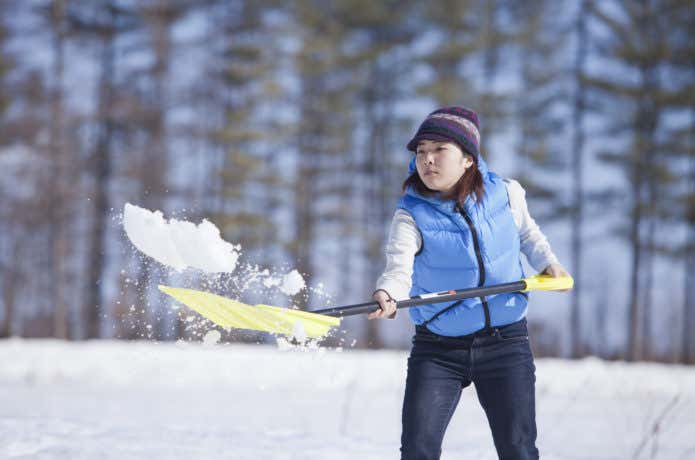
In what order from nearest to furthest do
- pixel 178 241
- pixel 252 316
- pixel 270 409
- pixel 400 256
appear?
pixel 400 256 → pixel 252 316 → pixel 178 241 → pixel 270 409

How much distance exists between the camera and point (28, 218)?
14.5 metres

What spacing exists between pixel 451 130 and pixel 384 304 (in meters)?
0.74

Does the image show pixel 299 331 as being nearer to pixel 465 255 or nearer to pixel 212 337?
pixel 212 337

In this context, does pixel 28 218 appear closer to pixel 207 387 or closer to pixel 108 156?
A: pixel 108 156

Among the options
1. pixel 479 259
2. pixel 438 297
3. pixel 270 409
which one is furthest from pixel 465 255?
pixel 270 409

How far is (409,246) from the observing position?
8.63 ft

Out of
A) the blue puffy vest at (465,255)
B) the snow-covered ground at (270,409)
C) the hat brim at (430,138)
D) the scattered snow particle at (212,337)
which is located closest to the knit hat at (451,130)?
the hat brim at (430,138)

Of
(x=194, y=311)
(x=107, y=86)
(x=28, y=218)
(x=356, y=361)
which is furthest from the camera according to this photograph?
(x=107, y=86)

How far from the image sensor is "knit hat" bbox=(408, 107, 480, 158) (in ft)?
8.93

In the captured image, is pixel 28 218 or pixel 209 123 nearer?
pixel 28 218

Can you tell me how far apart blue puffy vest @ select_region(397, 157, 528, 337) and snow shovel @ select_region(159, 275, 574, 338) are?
0.08 meters

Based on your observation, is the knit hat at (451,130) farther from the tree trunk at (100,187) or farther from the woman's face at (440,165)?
the tree trunk at (100,187)

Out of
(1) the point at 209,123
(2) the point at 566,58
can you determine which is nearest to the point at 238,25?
(1) the point at 209,123

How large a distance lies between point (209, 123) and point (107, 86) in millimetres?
2325
